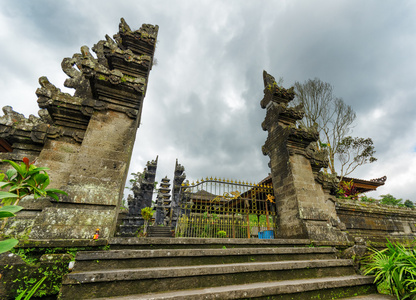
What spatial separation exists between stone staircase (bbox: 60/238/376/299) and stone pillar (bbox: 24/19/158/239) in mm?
552

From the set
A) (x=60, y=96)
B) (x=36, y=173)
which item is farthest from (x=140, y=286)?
(x=60, y=96)

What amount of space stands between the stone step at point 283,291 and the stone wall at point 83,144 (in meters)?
1.39

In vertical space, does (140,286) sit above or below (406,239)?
below

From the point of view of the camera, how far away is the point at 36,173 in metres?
1.79

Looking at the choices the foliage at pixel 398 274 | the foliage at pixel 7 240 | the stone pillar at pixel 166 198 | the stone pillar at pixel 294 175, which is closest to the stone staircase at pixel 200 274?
the foliage at pixel 398 274

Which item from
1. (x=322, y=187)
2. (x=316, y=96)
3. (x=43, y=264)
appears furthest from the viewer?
(x=316, y=96)

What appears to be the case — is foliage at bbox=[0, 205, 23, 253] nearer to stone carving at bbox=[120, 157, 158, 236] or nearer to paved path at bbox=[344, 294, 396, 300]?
paved path at bbox=[344, 294, 396, 300]

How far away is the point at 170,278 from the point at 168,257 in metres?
0.37

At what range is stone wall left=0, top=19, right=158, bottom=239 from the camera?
278 cm

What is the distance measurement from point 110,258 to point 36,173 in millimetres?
1451

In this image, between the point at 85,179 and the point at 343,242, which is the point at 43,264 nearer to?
the point at 85,179

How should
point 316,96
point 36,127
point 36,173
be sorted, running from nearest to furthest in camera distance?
1. point 36,173
2. point 36,127
3. point 316,96

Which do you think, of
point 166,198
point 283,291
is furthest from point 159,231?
point 283,291

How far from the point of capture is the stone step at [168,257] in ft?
7.97
